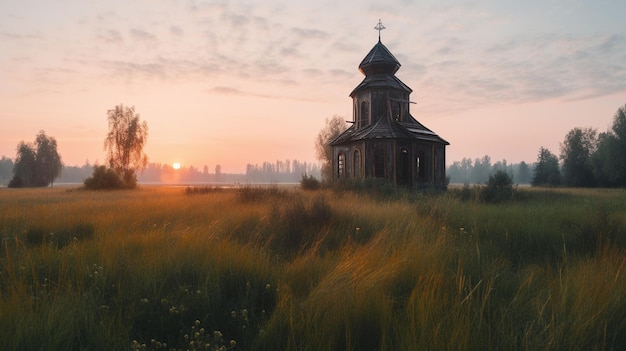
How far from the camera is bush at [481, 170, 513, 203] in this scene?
A: 15.5 metres

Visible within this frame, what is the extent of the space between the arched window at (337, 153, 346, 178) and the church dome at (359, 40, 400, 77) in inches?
268

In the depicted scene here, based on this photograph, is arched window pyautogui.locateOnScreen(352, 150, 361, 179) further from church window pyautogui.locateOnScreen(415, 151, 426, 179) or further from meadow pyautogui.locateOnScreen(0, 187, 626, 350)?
meadow pyautogui.locateOnScreen(0, 187, 626, 350)

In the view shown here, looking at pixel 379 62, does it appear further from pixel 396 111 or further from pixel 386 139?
pixel 386 139

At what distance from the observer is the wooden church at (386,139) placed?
21.4 m

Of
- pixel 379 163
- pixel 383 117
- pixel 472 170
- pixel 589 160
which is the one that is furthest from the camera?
pixel 472 170

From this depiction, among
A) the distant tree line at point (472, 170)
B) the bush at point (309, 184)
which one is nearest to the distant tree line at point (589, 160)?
the bush at point (309, 184)

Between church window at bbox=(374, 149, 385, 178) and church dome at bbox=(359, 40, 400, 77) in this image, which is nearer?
church window at bbox=(374, 149, 385, 178)

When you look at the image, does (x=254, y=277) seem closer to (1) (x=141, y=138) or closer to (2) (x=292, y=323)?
(2) (x=292, y=323)

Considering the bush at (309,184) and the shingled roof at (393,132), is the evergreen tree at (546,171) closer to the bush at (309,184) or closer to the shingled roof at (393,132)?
the shingled roof at (393,132)

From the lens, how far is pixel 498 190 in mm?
16438

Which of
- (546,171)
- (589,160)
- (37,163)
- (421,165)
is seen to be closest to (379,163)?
(421,165)

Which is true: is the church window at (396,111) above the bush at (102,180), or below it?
above

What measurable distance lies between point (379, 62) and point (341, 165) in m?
8.18

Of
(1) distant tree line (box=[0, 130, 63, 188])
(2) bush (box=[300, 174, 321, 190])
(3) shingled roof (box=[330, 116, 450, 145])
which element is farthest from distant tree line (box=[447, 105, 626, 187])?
(1) distant tree line (box=[0, 130, 63, 188])
